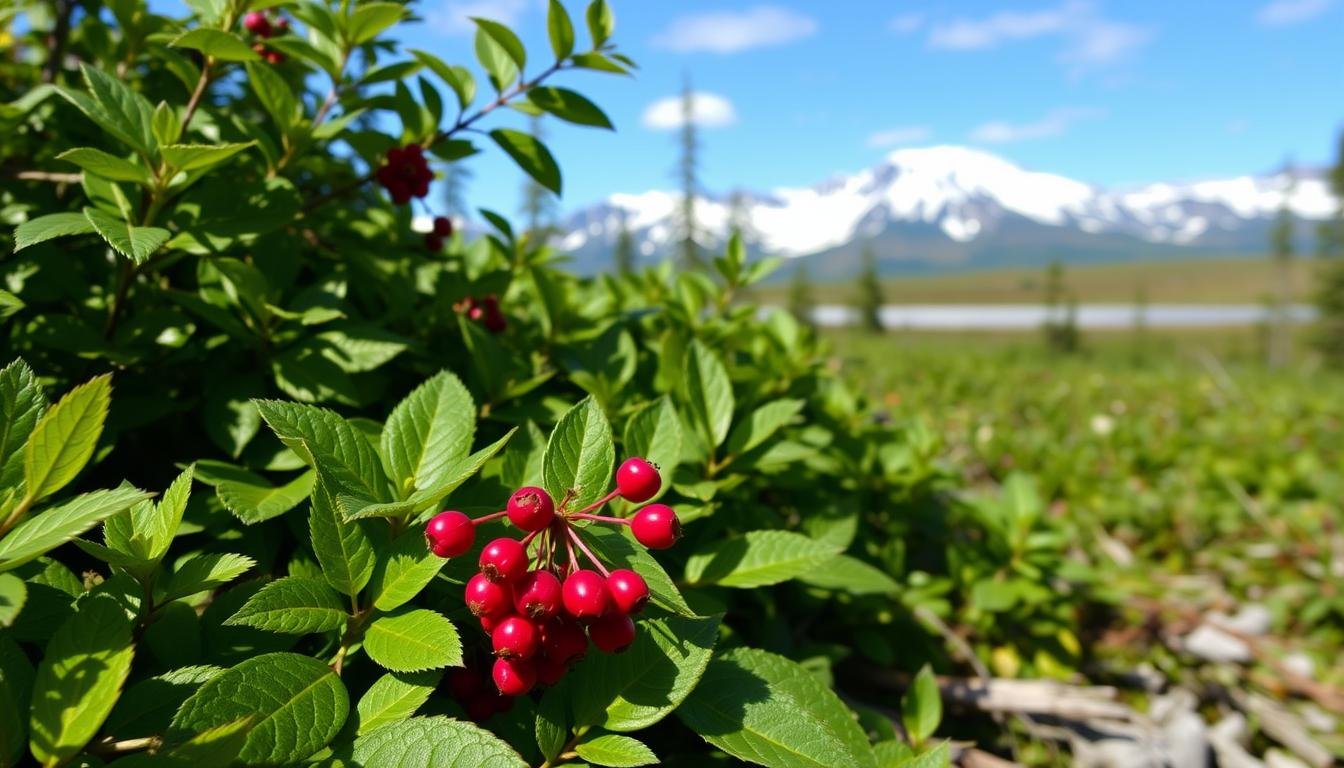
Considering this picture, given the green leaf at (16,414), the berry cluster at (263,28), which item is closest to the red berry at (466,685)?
the green leaf at (16,414)

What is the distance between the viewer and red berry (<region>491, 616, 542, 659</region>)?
36.5 inches

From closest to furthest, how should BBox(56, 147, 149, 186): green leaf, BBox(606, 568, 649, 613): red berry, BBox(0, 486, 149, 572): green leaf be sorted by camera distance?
BBox(0, 486, 149, 572): green leaf → BBox(606, 568, 649, 613): red berry → BBox(56, 147, 149, 186): green leaf

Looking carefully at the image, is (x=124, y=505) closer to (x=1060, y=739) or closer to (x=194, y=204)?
(x=194, y=204)

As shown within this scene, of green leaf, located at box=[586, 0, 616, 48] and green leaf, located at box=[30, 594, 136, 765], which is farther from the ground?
green leaf, located at box=[586, 0, 616, 48]

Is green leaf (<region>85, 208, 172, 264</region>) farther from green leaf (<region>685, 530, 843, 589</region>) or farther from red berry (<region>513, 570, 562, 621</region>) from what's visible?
green leaf (<region>685, 530, 843, 589</region>)

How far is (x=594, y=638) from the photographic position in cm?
97

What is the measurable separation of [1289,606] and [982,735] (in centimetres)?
230

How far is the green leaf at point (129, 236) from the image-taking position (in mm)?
1171

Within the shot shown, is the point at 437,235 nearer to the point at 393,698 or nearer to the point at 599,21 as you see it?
the point at 599,21

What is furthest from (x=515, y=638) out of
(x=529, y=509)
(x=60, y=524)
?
(x=60, y=524)

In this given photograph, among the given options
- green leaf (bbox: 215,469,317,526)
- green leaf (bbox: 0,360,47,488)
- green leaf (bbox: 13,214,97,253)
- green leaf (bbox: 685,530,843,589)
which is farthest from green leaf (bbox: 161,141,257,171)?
green leaf (bbox: 685,530,843,589)

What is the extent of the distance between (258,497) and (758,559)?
853mm

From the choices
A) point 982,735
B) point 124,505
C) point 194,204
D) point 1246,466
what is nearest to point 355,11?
point 194,204

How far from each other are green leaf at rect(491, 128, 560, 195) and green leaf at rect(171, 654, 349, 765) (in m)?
1.18
